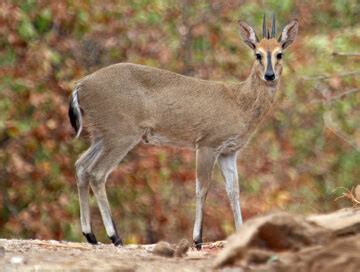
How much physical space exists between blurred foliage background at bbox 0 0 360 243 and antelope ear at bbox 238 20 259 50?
203 cm

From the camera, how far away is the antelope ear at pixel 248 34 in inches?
468

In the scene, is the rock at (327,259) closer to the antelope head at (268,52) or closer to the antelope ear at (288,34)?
the antelope head at (268,52)

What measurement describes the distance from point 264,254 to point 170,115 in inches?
192

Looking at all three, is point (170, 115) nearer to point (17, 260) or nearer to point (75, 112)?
point (75, 112)

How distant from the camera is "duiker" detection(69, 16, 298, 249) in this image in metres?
10.8

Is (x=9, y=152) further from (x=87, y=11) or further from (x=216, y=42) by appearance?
(x=216, y=42)

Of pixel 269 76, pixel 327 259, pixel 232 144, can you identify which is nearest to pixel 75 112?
pixel 232 144

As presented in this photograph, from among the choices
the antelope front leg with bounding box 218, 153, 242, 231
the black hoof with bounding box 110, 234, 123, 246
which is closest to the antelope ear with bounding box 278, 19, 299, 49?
the antelope front leg with bounding box 218, 153, 242, 231

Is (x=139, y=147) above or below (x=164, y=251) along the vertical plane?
above

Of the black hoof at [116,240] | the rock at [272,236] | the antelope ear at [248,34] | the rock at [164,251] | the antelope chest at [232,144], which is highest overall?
the antelope ear at [248,34]

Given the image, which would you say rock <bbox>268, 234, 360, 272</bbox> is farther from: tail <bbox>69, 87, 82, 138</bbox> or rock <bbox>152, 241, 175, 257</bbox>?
tail <bbox>69, 87, 82, 138</bbox>

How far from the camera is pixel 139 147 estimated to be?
49.2ft

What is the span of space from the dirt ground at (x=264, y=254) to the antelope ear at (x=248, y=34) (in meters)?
4.10

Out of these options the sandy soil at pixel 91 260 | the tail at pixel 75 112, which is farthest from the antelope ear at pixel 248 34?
the sandy soil at pixel 91 260
